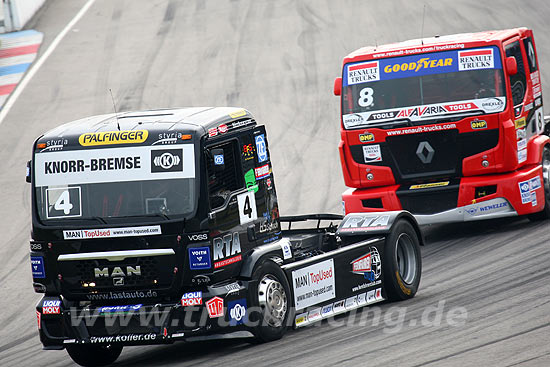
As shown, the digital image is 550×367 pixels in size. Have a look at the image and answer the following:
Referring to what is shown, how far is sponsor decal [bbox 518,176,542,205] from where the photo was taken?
1428cm

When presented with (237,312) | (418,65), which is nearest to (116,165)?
(237,312)

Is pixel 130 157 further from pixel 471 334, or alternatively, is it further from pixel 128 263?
pixel 471 334

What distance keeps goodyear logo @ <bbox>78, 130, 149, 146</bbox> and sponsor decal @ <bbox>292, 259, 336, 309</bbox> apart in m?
2.07

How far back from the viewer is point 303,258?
35.7 feet

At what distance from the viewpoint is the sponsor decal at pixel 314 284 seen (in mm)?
10102

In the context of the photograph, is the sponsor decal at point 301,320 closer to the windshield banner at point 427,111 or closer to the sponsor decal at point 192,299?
the sponsor decal at point 192,299

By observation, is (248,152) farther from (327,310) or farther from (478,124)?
(478,124)

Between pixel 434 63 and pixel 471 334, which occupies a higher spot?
pixel 434 63

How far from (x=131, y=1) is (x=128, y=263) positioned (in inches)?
942

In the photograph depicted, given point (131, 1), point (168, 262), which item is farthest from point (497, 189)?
point (131, 1)

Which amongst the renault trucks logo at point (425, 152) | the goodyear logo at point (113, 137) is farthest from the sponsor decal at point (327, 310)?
the renault trucks logo at point (425, 152)

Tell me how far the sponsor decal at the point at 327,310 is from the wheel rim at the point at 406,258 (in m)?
1.33

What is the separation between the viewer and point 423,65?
14336 millimetres

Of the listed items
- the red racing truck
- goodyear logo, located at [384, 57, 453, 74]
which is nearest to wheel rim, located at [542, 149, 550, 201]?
the red racing truck
